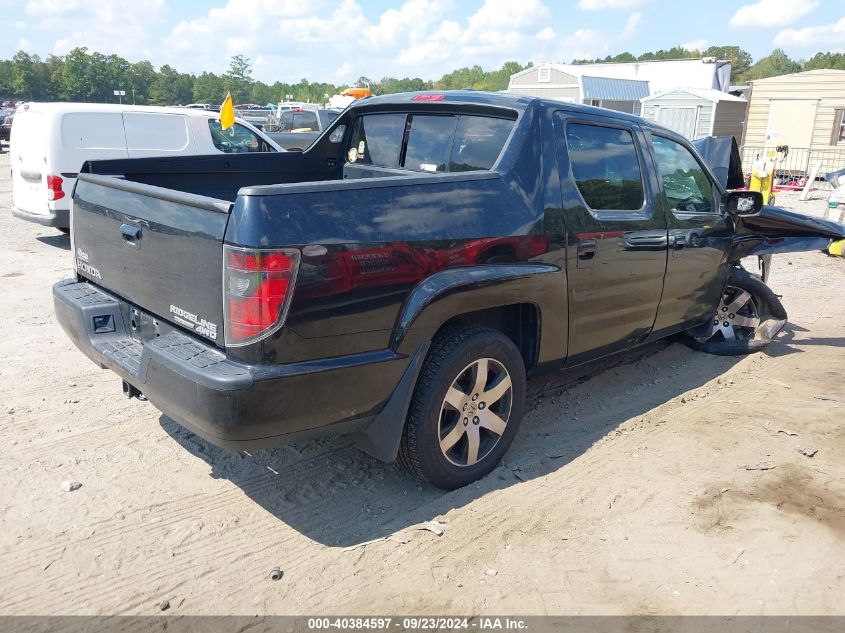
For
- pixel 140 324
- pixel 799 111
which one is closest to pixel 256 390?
pixel 140 324

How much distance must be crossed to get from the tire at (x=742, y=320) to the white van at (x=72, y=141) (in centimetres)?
766

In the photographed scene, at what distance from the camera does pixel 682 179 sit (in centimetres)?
496

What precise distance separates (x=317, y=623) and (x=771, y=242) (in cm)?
482

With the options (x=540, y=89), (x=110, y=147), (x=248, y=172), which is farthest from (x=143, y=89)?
(x=248, y=172)

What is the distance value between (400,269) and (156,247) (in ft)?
3.78

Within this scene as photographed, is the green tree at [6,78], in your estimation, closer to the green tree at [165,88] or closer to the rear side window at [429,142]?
the green tree at [165,88]

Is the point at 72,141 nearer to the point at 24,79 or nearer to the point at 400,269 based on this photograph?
the point at 400,269

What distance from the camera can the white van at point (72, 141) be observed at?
9.22m

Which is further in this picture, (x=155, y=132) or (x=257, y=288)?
(x=155, y=132)

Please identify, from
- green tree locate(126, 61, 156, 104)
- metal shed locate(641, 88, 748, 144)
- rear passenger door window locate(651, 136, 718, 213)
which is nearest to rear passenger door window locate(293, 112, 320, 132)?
metal shed locate(641, 88, 748, 144)

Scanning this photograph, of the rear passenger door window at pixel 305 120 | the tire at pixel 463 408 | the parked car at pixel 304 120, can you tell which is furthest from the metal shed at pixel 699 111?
the tire at pixel 463 408

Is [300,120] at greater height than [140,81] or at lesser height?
lesser

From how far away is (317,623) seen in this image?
9.07 ft

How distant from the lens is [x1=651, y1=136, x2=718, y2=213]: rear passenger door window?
4.76 meters
